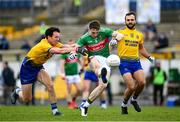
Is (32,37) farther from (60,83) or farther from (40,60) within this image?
(40,60)

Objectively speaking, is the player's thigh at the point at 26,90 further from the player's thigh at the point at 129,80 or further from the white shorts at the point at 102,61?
the player's thigh at the point at 129,80

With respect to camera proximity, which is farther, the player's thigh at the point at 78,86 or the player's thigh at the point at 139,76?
the player's thigh at the point at 78,86

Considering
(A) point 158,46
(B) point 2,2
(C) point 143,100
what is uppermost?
(B) point 2,2

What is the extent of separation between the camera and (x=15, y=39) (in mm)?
47312

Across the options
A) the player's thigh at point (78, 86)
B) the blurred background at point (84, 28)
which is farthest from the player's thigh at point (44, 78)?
the blurred background at point (84, 28)

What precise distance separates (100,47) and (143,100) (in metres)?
15.2

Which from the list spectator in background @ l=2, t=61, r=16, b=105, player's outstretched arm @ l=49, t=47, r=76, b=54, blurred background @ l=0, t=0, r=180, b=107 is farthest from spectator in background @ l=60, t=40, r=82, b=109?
player's outstretched arm @ l=49, t=47, r=76, b=54

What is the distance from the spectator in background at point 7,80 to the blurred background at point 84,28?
0.15 ft

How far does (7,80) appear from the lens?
1438 inches

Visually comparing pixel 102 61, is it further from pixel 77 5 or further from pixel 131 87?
pixel 77 5

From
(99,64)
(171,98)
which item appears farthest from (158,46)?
(99,64)

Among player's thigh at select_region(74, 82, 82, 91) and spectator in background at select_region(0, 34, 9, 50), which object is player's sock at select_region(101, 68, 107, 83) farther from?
spectator in background at select_region(0, 34, 9, 50)

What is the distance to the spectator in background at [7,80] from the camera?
119ft

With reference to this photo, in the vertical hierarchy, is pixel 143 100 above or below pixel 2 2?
below
